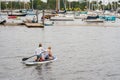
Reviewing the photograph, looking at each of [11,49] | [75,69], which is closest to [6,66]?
[75,69]

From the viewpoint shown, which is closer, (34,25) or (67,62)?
(67,62)

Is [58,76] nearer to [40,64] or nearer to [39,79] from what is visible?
[39,79]

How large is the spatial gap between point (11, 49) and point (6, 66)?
13974 mm

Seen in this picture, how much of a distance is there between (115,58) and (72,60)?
4758mm

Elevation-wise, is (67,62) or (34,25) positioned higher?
(34,25)

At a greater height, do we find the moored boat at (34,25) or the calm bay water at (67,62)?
the moored boat at (34,25)

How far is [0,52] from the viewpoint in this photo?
50156mm

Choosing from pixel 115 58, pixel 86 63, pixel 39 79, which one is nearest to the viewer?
pixel 39 79

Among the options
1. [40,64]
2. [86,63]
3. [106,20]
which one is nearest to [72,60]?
[86,63]

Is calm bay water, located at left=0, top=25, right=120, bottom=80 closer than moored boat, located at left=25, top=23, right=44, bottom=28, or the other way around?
calm bay water, located at left=0, top=25, right=120, bottom=80

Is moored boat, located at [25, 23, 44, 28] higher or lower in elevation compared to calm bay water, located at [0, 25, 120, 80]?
higher

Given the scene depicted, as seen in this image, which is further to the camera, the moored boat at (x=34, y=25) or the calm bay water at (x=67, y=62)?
the moored boat at (x=34, y=25)

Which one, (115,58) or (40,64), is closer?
(40,64)

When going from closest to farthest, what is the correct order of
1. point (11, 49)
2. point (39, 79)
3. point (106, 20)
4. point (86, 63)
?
point (39, 79)
point (86, 63)
point (11, 49)
point (106, 20)
